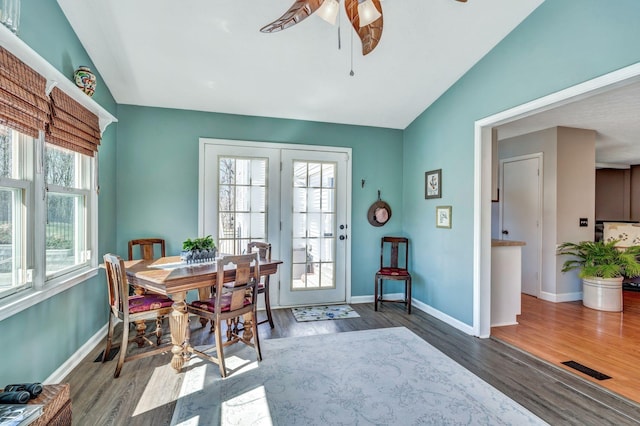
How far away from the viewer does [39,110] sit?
193cm

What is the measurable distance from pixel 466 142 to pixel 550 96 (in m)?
0.96

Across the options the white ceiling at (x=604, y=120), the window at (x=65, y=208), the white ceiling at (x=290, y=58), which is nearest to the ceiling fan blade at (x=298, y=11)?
the white ceiling at (x=290, y=58)

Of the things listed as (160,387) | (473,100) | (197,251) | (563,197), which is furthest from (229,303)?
(563,197)

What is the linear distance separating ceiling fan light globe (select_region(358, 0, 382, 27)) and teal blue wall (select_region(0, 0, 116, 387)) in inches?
80.6

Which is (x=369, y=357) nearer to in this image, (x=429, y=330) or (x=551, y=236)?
(x=429, y=330)

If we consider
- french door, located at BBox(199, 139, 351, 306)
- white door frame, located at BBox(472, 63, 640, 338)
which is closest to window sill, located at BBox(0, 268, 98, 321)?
french door, located at BBox(199, 139, 351, 306)

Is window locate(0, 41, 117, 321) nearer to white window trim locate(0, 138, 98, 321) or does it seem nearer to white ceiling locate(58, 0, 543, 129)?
white window trim locate(0, 138, 98, 321)

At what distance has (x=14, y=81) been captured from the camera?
5.41 feet

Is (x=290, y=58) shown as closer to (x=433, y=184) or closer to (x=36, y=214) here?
(x=433, y=184)

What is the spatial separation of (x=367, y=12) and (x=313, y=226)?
283 centimetres

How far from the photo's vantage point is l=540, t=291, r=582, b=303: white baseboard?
4.57 meters

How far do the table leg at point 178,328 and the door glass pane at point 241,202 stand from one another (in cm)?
149

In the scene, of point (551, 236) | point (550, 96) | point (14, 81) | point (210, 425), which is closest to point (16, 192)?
point (14, 81)

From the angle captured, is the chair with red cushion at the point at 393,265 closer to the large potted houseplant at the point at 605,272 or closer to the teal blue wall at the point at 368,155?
the teal blue wall at the point at 368,155
